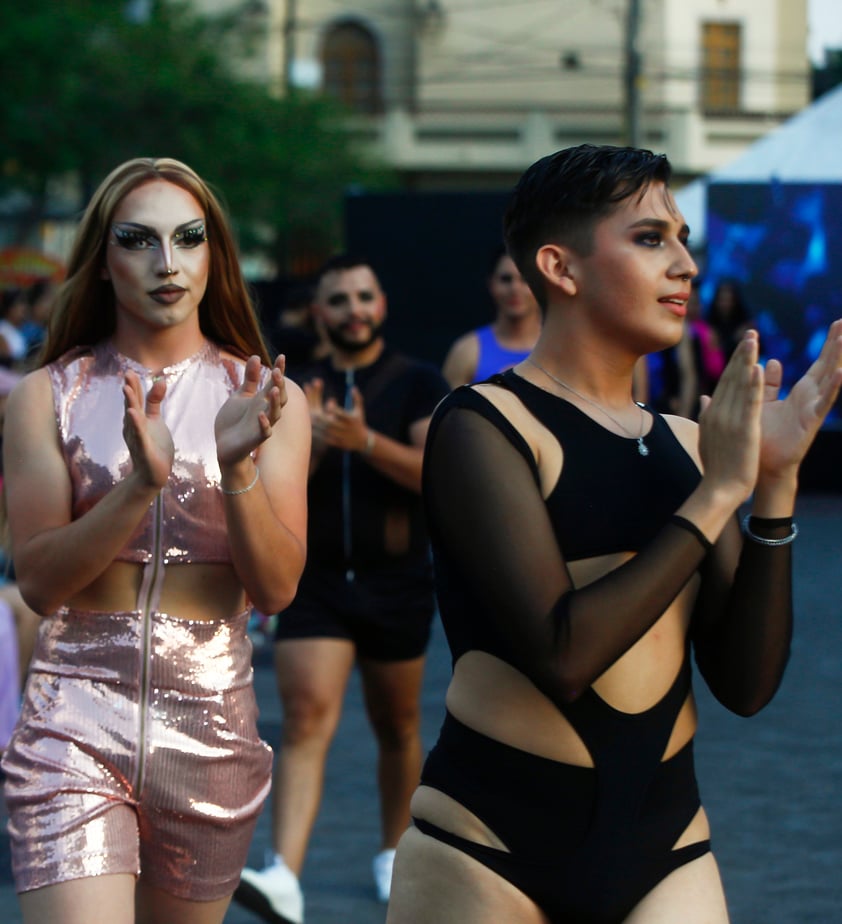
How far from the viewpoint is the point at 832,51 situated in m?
37.4

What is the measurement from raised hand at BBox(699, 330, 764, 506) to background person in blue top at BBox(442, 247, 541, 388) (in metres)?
4.49

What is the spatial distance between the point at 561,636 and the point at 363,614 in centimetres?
310

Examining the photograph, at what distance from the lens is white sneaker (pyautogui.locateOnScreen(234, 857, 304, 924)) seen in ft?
16.7

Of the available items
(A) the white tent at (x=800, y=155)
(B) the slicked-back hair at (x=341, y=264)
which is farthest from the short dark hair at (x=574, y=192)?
(A) the white tent at (x=800, y=155)

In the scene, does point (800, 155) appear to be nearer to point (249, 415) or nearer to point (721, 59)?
point (249, 415)

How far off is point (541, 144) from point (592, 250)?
5153 centimetres

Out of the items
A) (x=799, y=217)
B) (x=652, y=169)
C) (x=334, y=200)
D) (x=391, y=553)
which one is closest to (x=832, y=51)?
(x=334, y=200)

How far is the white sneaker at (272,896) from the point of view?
16.7ft

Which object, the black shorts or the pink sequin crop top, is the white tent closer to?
the black shorts

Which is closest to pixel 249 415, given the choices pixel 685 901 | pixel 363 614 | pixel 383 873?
pixel 685 901

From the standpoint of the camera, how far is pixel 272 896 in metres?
5.09

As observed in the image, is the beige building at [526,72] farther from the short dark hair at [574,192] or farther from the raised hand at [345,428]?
the short dark hair at [574,192]

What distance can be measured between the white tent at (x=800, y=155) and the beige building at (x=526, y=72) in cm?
3290

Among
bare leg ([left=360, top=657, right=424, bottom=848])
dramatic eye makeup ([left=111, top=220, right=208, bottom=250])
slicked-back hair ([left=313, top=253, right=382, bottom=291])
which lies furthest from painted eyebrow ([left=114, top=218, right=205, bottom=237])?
slicked-back hair ([left=313, top=253, right=382, bottom=291])
